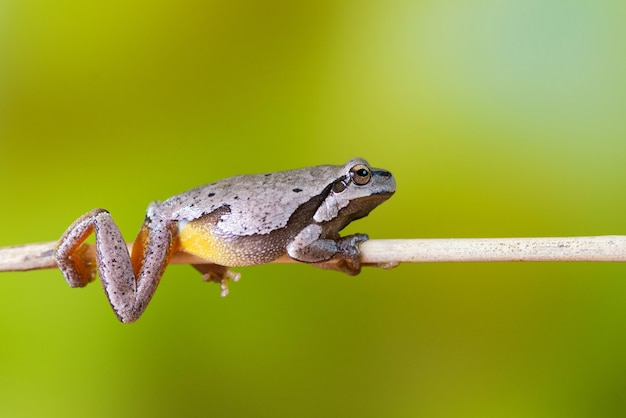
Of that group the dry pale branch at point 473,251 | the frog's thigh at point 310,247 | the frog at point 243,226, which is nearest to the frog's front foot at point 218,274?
the frog at point 243,226

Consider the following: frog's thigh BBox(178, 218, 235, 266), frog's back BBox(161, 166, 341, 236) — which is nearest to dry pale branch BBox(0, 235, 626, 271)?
frog's back BBox(161, 166, 341, 236)

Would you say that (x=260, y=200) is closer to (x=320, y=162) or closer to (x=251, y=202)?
(x=251, y=202)

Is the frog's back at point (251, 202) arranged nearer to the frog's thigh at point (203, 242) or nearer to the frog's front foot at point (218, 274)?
the frog's thigh at point (203, 242)

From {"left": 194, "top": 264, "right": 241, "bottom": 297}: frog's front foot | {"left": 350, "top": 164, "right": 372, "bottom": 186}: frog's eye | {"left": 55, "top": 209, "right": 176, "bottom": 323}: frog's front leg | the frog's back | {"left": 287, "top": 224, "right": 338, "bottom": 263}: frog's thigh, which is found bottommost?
{"left": 194, "top": 264, "right": 241, "bottom": 297}: frog's front foot

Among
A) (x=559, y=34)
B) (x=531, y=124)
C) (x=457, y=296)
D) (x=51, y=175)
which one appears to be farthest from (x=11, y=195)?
(x=559, y=34)

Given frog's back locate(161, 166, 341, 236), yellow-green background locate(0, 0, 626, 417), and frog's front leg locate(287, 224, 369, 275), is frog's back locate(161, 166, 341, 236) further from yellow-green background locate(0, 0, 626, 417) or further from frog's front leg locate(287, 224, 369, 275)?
yellow-green background locate(0, 0, 626, 417)

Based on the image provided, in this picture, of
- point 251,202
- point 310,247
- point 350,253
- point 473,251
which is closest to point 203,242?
point 251,202
